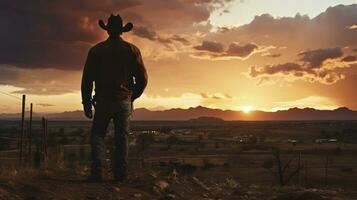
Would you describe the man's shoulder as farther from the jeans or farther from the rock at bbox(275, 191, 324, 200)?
the rock at bbox(275, 191, 324, 200)

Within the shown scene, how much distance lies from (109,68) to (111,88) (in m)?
0.35

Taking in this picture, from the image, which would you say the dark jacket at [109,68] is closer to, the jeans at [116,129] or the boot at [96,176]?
the jeans at [116,129]

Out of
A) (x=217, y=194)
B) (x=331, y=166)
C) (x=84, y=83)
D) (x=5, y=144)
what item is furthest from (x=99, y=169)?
(x=5, y=144)

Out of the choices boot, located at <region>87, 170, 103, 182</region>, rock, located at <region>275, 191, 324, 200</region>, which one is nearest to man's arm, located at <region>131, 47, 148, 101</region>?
boot, located at <region>87, 170, 103, 182</region>

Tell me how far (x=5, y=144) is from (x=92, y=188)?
33.9 meters

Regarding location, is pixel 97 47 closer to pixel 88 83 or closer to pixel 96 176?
pixel 88 83

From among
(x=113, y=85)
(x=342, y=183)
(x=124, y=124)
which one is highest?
(x=113, y=85)

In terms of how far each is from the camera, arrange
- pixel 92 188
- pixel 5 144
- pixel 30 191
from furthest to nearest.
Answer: pixel 5 144 → pixel 92 188 → pixel 30 191

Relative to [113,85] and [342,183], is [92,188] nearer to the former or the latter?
[113,85]

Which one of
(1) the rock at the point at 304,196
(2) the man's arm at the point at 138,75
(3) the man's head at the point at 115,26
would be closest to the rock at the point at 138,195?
(2) the man's arm at the point at 138,75

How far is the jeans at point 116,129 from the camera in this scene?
33.7ft

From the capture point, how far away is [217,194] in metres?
11.4

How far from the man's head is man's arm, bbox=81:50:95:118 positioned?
1.66ft

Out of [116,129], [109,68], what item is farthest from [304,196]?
[109,68]
